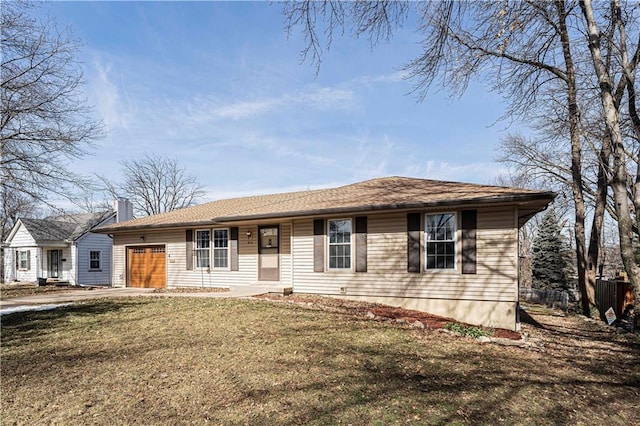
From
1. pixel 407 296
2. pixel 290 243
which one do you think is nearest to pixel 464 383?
A: pixel 407 296

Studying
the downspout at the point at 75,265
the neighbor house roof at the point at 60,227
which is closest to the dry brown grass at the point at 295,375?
the downspout at the point at 75,265

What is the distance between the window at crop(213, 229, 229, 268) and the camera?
13641mm

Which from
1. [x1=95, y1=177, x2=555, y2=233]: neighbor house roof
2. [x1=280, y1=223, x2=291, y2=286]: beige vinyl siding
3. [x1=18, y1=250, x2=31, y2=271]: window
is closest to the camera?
[x1=95, y1=177, x2=555, y2=233]: neighbor house roof

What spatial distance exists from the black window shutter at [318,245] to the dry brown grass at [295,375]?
3.26 meters

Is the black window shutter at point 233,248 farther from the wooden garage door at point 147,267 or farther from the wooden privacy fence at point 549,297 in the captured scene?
the wooden privacy fence at point 549,297

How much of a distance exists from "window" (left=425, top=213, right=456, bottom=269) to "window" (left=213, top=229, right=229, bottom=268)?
24.5 ft

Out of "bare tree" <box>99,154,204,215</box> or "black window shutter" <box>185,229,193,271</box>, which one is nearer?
"black window shutter" <box>185,229,193,271</box>

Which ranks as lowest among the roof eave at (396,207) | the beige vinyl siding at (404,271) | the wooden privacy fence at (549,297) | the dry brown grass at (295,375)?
the wooden privacy fence at (549,297)

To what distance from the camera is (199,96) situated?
14.3m

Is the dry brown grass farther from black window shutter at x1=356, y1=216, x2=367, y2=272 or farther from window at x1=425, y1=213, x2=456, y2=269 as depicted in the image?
black window shutter at x1=356, y1=216, x2=367, y2=272

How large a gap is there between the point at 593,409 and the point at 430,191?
7.06 m

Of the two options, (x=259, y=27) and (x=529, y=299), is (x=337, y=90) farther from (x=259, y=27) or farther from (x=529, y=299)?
(x=529, y=299)

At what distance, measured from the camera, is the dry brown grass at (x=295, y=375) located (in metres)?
3.89

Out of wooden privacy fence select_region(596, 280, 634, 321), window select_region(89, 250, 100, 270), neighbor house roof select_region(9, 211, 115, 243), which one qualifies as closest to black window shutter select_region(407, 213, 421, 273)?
wooden privacy fence select_region(596, 280, 634, 321)
